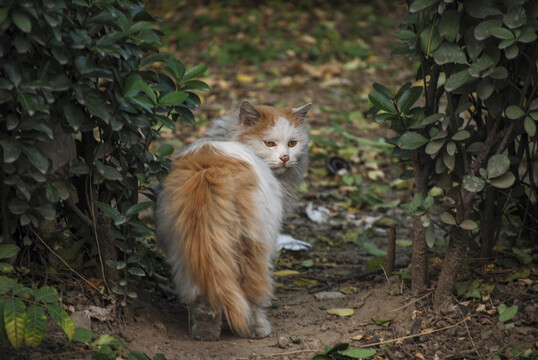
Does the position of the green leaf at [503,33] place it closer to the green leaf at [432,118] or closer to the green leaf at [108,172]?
the green leaf at [432,118]

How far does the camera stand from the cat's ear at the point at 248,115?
4.20 meters

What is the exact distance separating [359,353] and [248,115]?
77.0 inches

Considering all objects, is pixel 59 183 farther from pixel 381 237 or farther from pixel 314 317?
pixel 381 237

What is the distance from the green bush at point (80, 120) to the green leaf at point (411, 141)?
1.08 metres

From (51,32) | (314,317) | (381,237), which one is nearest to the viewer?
(51,32)

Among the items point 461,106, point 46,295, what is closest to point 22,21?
point 46,295

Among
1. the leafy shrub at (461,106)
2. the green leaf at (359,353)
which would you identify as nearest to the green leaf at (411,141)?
the leafy shrub at (461,106)

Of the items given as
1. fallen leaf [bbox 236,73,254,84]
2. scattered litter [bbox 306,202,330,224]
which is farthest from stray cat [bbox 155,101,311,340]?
fallen leaf [bbox 236,73,254,84]

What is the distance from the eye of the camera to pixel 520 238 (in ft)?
12.3

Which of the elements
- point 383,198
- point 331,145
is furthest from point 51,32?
point 331,145

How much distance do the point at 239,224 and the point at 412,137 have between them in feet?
3.23

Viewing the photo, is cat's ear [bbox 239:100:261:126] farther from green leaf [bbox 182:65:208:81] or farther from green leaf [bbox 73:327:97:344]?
green leaf [bbox 73:327:97:344]

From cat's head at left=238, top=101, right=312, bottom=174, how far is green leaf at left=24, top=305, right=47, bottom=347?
2.03 meters

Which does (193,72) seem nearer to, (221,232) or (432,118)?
(221,232)
